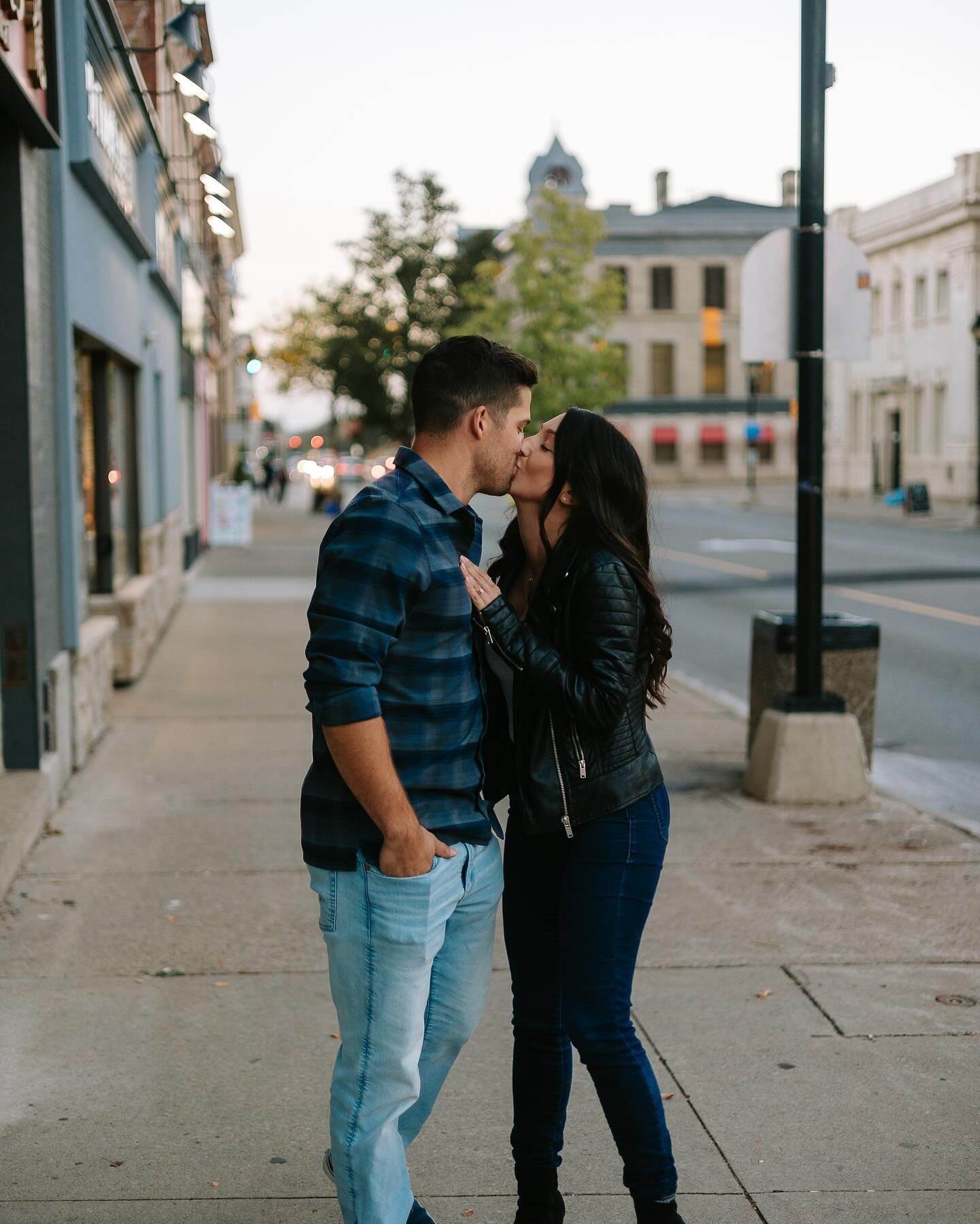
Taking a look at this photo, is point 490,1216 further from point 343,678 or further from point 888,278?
point 888,278

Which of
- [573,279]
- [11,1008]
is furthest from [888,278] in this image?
[11,1008]

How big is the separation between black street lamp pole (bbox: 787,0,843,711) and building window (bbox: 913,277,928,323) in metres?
48.3

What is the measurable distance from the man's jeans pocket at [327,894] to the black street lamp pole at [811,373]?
498cm

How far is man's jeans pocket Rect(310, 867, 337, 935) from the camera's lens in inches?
118

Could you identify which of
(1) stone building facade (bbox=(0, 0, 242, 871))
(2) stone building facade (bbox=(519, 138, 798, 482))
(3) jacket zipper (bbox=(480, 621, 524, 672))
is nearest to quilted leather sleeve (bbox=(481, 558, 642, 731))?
(3) jacket zipper (bbox=(480, 621, 524, 672))

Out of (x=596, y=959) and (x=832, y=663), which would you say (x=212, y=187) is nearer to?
(x=832, y=663)

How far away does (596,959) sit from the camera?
3.19 meters

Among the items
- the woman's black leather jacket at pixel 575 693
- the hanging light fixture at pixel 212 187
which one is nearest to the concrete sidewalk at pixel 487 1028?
the woman's black leather jacket at pixel 575 693

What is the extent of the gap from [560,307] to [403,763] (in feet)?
160

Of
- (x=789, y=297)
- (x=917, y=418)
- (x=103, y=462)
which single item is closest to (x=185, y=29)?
(x=103, y=462)

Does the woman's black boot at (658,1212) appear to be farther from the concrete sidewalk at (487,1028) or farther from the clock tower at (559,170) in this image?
the clock tower at (559,170)

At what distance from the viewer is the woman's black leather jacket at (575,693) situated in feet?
10.3

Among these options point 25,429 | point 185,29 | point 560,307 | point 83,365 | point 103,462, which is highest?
point 560,307

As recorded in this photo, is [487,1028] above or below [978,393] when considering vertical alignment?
below
